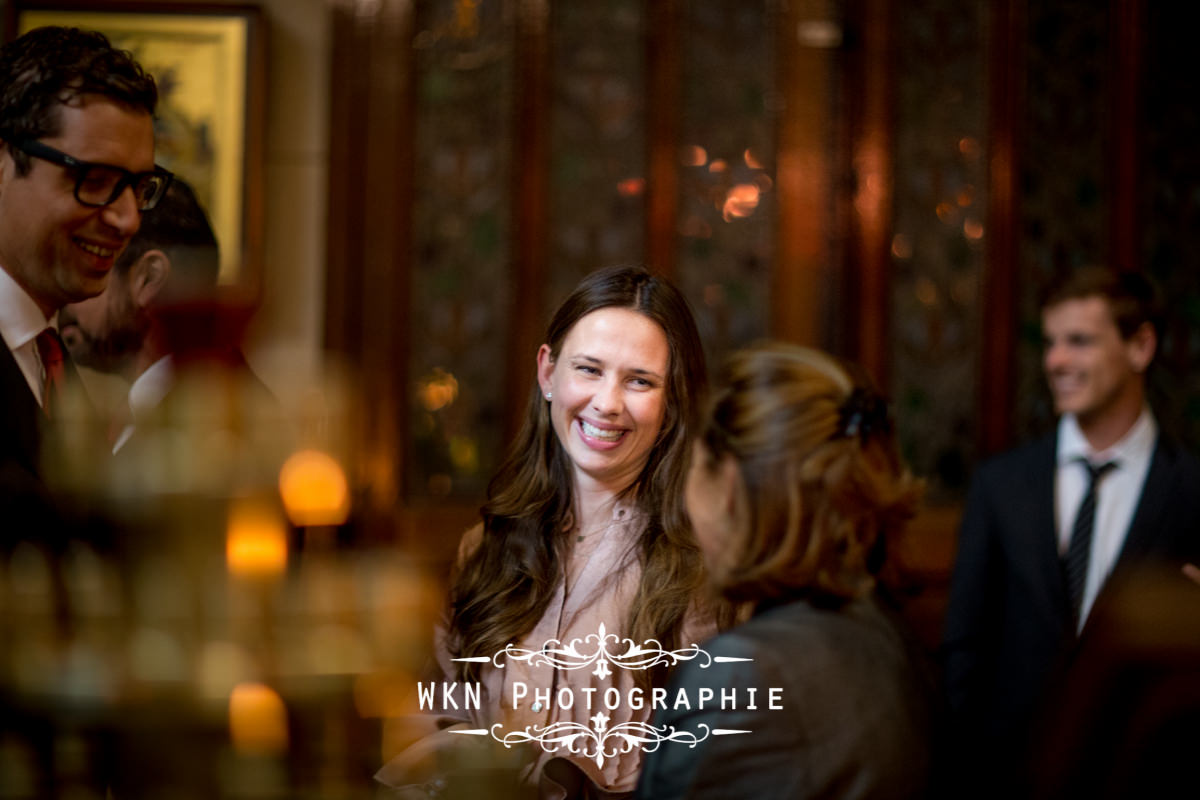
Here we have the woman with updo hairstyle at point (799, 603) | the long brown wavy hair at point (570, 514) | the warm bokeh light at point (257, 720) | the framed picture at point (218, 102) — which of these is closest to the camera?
the warm bokeh light at point (257, 720)

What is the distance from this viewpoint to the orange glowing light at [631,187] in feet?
10.1

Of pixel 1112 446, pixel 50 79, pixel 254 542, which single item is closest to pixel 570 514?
pixel 254 542

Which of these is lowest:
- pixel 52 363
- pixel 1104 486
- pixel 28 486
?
pixel 1104 486

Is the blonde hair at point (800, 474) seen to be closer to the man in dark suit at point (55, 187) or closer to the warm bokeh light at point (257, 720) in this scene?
the warm bokeh light at point (257, 720)

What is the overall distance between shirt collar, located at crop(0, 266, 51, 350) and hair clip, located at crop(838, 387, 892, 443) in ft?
2.90

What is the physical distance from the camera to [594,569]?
133cm

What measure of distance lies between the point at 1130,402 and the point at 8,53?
7.78 ft

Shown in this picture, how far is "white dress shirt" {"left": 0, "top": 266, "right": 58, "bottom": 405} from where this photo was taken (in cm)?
119

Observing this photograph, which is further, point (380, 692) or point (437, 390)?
point (437, 390)

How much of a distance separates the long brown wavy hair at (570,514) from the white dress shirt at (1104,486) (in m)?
1.38

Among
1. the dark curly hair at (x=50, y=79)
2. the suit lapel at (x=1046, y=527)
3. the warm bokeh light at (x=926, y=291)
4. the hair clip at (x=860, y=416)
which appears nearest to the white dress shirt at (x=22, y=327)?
the dark curly hair at (x=50, y=79)

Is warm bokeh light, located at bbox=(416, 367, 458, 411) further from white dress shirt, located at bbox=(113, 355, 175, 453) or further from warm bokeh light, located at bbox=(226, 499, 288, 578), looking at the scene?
warm bokeh light, located at bbox=(226, 499, 288, 578)

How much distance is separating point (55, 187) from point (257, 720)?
625mm

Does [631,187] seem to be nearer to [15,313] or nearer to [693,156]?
[693,156]
